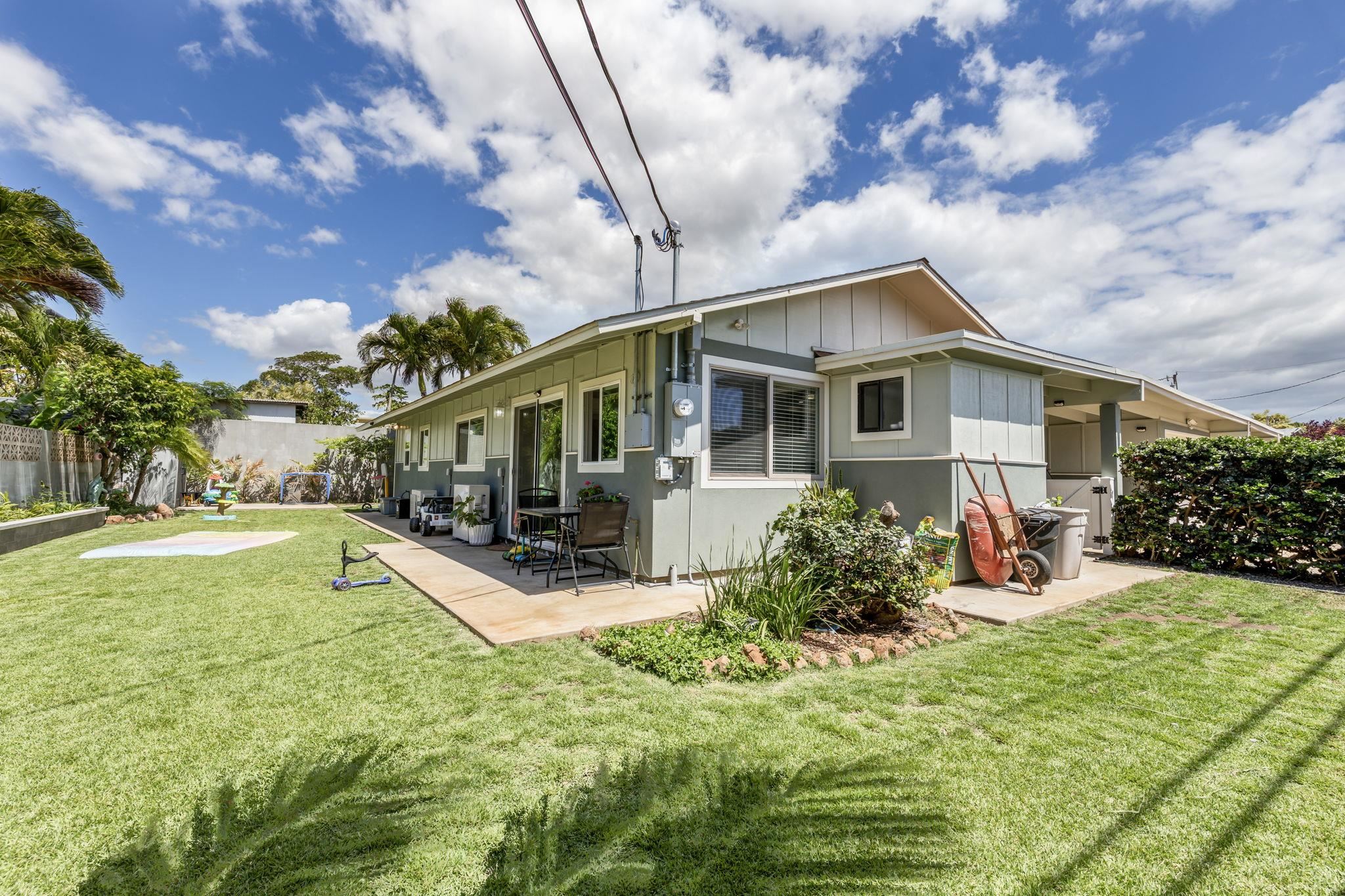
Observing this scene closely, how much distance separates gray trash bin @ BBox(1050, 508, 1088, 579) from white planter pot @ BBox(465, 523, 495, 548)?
7907 mm

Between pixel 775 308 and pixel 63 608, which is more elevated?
pixel 775 308

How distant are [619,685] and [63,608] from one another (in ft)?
16.5

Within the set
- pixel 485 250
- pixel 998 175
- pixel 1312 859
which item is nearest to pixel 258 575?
pixel 1312 859

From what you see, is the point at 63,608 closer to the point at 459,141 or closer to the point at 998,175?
the point at 459,141

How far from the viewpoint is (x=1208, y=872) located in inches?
68.9

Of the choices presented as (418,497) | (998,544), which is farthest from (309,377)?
(998,544)

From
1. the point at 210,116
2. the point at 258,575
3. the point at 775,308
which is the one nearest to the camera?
the point at 258,575

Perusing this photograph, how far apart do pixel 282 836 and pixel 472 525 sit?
25.6 ft

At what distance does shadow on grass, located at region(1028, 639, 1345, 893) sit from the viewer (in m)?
1.73

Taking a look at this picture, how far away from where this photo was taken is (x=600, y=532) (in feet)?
18.7

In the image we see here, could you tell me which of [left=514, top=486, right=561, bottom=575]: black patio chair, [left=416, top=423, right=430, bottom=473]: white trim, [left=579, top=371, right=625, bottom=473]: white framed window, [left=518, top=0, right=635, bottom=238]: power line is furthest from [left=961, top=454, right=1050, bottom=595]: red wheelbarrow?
[left=416, top=423, right=430, bottom=473]: white trim

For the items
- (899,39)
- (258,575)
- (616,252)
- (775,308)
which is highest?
(899,39)

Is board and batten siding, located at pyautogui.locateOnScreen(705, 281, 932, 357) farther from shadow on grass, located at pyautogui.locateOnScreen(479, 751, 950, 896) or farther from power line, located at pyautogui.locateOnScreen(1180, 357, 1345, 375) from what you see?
power line, located at pyautogui.locateOnScreen(1180, 357, 1345, 375)

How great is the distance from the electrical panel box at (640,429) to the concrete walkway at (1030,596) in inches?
125
